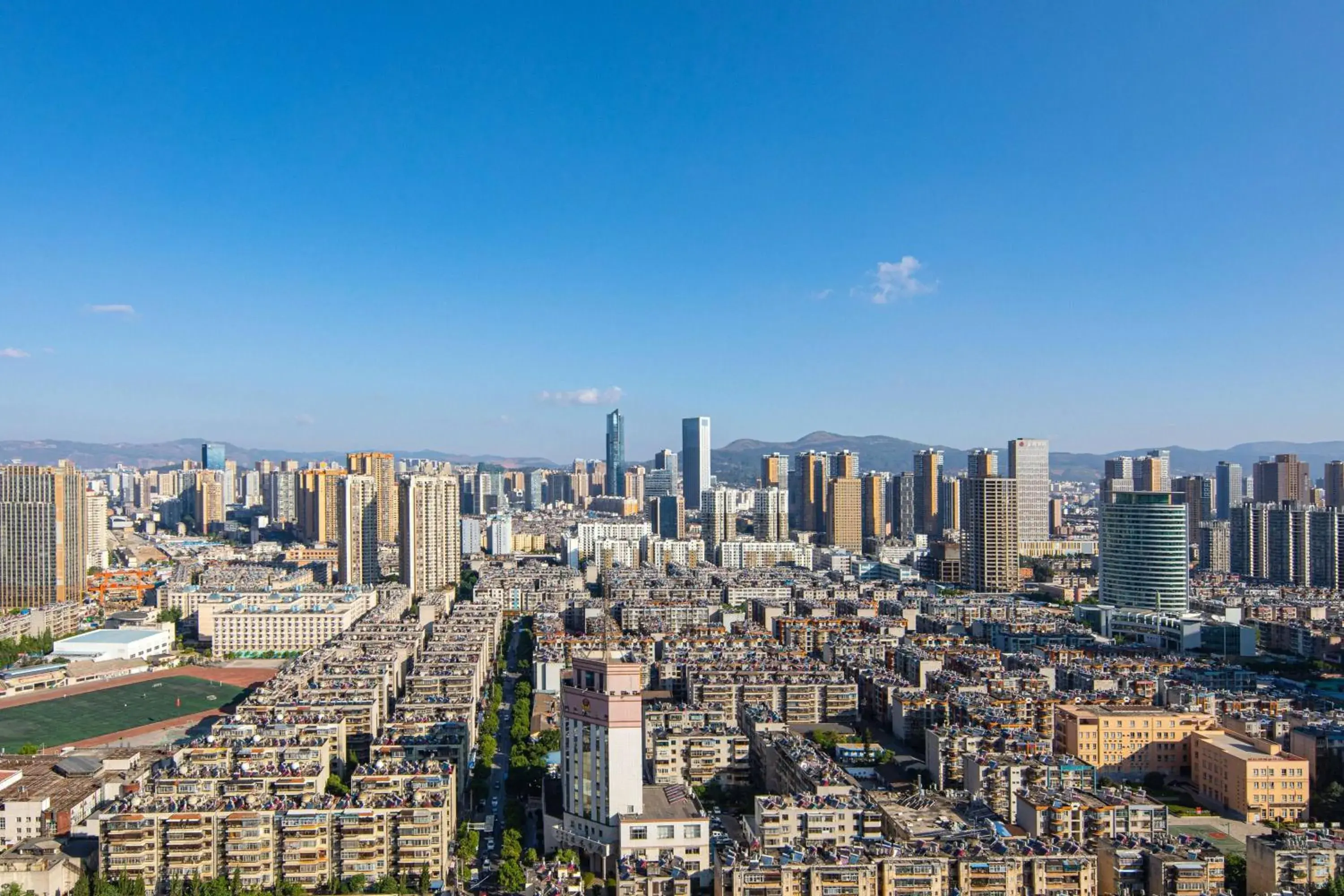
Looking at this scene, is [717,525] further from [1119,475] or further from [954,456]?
[954,456]

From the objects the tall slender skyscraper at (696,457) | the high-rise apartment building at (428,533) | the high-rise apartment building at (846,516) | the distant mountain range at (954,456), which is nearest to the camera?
the high-rise apartment building at (428,533)

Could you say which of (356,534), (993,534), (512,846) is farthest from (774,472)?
(512,846)

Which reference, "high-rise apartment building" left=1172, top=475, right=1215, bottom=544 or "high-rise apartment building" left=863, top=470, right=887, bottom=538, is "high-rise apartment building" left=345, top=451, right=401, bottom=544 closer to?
"high-rise apartment building" left=863, top=470, right=887, bottom=538

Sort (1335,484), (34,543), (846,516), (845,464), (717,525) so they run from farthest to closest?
(845,464), (846,516), (717,525), (1335,484), (34,543)

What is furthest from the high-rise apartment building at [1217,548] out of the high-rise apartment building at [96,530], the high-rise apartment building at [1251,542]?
the high-rise apartment building at [96,530]

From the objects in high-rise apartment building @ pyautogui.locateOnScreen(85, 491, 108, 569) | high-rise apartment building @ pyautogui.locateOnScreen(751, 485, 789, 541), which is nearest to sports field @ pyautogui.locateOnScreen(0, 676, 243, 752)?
high-rise apartment building @ pyautogui.locateOnScreen(85, 491, 108, 569)

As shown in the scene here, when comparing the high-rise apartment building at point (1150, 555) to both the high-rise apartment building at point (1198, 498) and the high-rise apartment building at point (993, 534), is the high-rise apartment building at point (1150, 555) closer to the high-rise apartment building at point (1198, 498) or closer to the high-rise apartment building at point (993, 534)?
the high-rise apartment building at point (993, 534)
